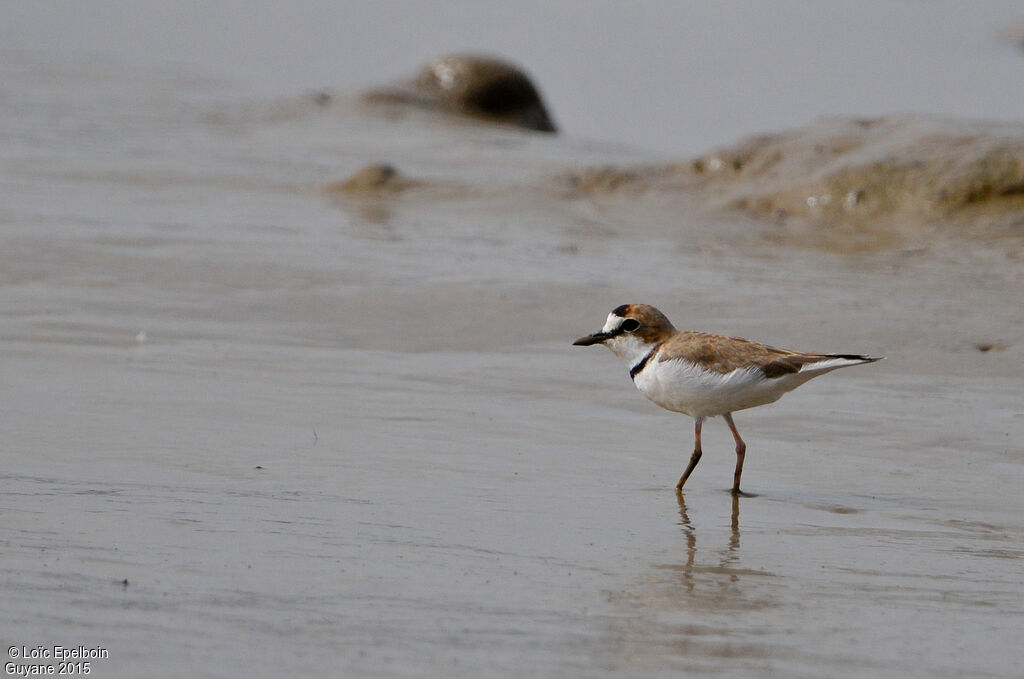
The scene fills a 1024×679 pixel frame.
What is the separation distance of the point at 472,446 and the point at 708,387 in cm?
114

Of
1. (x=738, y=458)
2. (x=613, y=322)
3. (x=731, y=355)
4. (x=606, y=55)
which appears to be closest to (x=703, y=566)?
(x=738, y=458)

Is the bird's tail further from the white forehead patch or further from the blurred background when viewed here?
the blurred background

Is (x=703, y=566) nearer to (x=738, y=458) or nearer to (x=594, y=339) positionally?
(x=738, y=458)

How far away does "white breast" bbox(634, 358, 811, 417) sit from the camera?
636 centimetres

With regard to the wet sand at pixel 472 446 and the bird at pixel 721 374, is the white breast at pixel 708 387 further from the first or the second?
the wet sand at pixel 472 446

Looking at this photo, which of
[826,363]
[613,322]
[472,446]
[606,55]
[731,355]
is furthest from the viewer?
[606,55]

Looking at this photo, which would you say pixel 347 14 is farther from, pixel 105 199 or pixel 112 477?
pixel 112 477

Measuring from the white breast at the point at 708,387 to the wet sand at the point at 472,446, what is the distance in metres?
0.35

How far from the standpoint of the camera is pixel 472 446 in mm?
6648

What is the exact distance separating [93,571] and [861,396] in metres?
4.59

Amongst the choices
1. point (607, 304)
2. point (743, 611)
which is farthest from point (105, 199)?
point (743, 611)

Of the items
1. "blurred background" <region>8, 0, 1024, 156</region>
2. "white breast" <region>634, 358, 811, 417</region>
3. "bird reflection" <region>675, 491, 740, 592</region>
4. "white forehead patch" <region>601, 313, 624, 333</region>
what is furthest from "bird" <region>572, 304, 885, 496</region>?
"blurred background" <region>8, 0, 1024, 156</region>

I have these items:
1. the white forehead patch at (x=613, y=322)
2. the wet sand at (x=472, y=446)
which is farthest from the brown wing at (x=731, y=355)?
the wet sand at (x=472, y=446)

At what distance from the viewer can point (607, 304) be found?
31.4 feet
